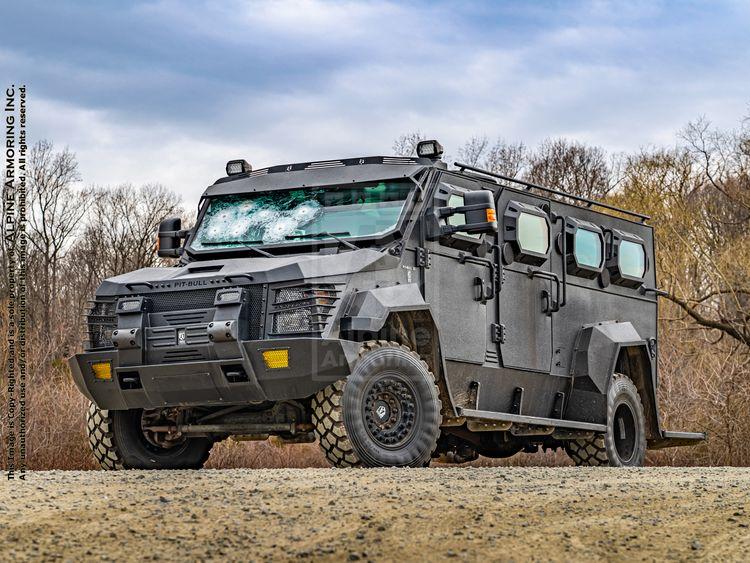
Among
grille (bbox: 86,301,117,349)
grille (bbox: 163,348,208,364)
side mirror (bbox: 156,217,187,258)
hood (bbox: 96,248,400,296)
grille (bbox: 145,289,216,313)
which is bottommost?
grille (bbox: 163,348,208,364)

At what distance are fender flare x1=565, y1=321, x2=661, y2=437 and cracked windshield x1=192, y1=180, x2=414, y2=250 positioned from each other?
3644mm

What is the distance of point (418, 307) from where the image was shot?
37.7ft

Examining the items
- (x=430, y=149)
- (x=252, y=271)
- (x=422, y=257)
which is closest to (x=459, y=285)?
(x=422, y=257)

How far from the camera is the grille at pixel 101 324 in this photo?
37.8 ft

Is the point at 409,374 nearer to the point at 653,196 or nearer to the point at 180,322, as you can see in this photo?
the point at 180,322

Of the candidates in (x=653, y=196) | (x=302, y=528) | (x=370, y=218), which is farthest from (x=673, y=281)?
(x=302, y=528)

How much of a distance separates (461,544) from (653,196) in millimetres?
30437

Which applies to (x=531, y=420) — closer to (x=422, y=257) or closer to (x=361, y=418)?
(x=422, y=257)

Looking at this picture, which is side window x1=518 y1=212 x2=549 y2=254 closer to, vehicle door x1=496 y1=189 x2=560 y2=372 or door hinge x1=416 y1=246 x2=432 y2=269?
vehicle door x1=496 y1=189 x2=560 y2=372

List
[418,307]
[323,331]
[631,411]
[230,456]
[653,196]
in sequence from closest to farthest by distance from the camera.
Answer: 1. [323,331]
2. [418,307]
3. [631,411]
4. [230,456]
5. [653,196]

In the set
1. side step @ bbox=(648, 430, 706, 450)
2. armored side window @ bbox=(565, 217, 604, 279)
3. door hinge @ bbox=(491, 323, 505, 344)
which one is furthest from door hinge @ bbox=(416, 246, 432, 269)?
side step @ bbox=(648, 430, 706, 450)

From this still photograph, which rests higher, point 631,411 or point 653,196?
point 653,196

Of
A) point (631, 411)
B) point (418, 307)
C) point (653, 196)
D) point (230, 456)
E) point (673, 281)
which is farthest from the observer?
point (653, 196)

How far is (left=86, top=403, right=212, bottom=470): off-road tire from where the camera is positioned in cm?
1203
